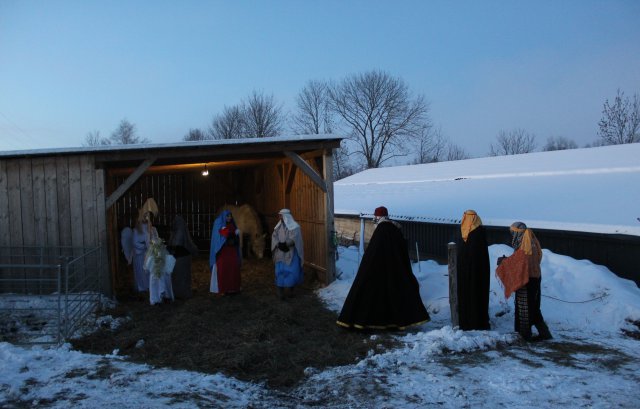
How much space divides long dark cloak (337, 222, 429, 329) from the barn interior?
324cm

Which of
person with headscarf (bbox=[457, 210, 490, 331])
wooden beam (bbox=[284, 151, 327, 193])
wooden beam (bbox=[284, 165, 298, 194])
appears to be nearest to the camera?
person with headscarf (bbox=[457, 210, 490, 331])

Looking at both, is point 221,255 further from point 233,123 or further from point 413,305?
point 233,123

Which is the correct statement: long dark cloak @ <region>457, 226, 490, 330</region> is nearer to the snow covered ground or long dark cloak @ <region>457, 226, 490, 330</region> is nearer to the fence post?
the fence post

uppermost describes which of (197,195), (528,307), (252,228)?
(197,195)

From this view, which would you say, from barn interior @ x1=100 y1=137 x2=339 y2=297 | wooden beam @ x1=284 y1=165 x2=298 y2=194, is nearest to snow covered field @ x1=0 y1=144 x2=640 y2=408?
barn interior @ x1=100 y1=137 x2=339 y2=297

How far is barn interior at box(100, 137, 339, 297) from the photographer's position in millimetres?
10023

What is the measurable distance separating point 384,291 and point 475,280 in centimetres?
121

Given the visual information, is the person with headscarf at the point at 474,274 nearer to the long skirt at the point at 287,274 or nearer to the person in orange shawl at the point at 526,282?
the person in orange shawl at the point at 526,282

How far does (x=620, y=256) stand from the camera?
900cm

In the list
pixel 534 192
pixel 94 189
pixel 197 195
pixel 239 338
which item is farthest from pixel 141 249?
pixel 534 192

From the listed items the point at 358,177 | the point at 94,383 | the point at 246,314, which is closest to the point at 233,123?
the point at 358,177

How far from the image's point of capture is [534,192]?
13.5 meters

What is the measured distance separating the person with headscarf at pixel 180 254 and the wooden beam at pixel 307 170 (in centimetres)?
245

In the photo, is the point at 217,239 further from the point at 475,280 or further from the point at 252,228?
the point at 252,228
